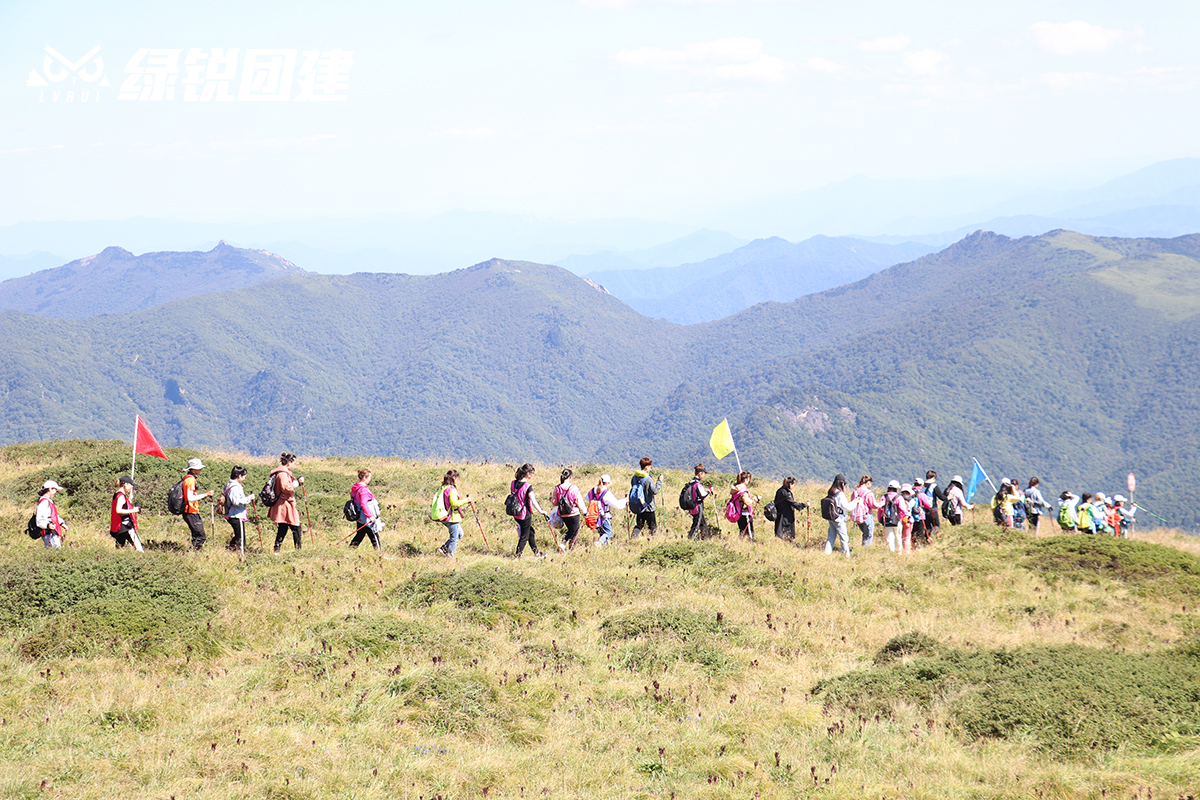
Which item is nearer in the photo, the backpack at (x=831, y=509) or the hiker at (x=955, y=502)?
the backpack at (x=831, y=509)

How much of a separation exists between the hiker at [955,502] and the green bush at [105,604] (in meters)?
17.4

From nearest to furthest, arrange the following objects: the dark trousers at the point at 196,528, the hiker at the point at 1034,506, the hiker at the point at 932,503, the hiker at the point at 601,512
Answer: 1. the dark trousers at the point at 196,528
2. the hiker at the point at 601,512
3. the hiker at the point at 932,503
4. the hiker at the point at 1034,506

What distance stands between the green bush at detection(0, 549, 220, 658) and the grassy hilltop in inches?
1.7

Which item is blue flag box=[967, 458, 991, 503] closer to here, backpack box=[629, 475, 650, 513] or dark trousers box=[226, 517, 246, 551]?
backpack box=[629, 475, 650, 513]

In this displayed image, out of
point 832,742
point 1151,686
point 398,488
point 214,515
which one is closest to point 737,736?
point 832,742

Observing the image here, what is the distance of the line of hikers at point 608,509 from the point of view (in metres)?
15.4

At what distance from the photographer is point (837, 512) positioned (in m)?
18.2

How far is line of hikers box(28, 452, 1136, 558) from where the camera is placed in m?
15.4

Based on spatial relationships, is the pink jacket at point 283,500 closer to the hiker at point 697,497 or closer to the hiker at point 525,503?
the hiker at point 525,503

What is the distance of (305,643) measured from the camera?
38.3 ft

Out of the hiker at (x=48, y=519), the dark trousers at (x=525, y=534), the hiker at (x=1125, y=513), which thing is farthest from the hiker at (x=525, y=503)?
the hiker at (x=1125, y=513)

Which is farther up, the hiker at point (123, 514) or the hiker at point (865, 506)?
the hiker at point (123, 514)

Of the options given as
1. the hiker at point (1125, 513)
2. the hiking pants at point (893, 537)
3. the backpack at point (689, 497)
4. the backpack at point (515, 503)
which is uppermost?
the backpack at point (515, 503)

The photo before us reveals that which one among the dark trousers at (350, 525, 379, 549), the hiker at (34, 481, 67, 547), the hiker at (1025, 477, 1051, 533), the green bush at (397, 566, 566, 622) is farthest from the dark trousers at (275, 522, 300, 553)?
the hiker at (1025, 477, 1051, 533)
